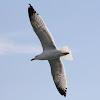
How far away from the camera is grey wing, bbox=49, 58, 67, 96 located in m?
14.8

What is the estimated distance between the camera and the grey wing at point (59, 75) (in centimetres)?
1484

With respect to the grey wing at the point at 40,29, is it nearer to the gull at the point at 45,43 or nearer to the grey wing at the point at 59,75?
the gull at the point at 45,43

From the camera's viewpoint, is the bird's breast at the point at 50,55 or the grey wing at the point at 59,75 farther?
the grey wing at the point at 59,75

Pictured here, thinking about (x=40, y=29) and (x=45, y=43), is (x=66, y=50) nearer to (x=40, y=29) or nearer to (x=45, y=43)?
(x=45, y=43)

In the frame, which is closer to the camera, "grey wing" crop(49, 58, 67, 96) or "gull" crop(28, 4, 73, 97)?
"gull" crop(28, 4, 73, 97)

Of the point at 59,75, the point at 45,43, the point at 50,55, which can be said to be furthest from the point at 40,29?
the point at 59,75

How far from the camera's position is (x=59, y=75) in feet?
49.6

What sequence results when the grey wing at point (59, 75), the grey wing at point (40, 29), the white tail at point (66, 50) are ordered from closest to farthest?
1. the grey wing at point (40, 29)
2. the white tail at point (66, 50)
3. the grey wing at point (59, 75)

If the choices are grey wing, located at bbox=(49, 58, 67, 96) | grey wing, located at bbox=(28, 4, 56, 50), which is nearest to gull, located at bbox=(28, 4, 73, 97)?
grey wing, located at bbox=(28, 4, 56, 50)

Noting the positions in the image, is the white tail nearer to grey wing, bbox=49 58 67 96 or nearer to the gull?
the gull

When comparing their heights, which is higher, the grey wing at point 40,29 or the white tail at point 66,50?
the grey wing at point 40,29

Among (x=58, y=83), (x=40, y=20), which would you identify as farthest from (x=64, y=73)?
(x=40, y=20)

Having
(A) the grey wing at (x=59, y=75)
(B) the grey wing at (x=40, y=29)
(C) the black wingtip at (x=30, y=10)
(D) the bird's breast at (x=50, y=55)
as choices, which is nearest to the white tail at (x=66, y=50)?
(D) the bird's breast at (x=50, y=55)

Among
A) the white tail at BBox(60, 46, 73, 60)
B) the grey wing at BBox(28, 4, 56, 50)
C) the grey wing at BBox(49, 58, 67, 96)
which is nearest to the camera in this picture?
the grey wing at BBox(28, 4, 56, 50)
